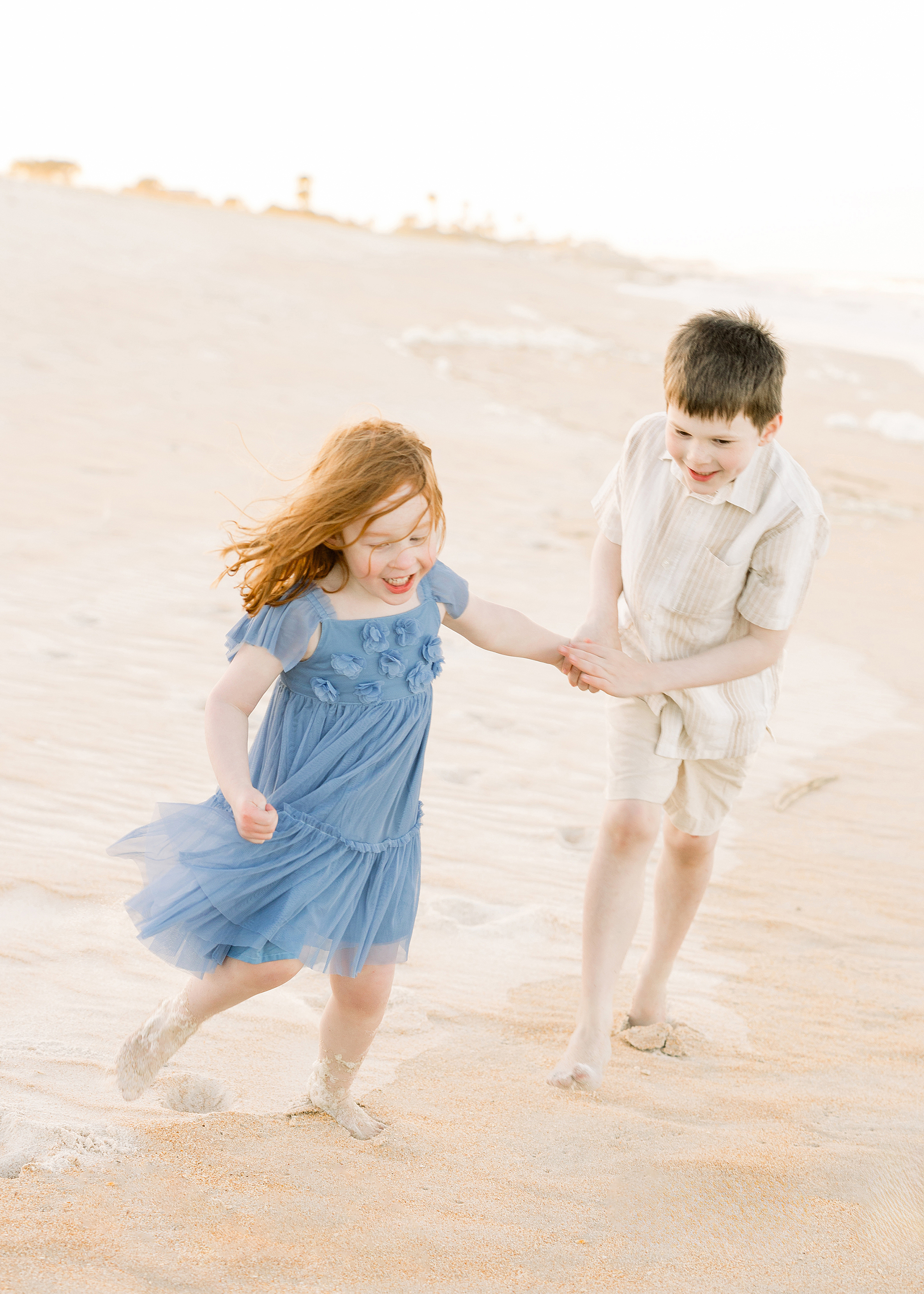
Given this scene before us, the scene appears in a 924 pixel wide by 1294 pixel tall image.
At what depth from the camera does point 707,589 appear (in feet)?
8.86

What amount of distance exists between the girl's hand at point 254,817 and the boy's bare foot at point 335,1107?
0.67 meters

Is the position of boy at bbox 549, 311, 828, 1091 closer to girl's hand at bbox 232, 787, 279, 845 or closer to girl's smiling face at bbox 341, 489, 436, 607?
girl's smiling face at bbox 341, 489, 436, 607

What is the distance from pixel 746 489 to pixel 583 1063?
1.37 metres

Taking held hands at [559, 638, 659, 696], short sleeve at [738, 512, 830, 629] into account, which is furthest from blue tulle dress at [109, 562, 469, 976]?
short sleeve at [738, 512, 830, 629]

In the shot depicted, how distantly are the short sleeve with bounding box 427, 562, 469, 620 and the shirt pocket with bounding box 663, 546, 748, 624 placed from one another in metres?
0.54

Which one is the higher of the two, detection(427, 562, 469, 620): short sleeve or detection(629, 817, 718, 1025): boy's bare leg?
detection(427, 562, 469, 620): short sleeve

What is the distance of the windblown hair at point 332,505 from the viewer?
2221mm

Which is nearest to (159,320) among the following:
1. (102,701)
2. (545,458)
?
(545,458)

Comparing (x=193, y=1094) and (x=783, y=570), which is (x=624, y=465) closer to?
(x=783, y=570)

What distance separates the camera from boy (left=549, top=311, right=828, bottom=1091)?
8.54ft

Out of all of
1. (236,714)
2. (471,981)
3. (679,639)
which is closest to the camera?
(236,714)

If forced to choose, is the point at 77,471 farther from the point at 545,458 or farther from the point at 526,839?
the point at 526,839

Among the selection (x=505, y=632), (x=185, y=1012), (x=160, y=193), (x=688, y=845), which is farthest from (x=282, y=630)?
(x=160, y=193)

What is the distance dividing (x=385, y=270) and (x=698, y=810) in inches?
900
